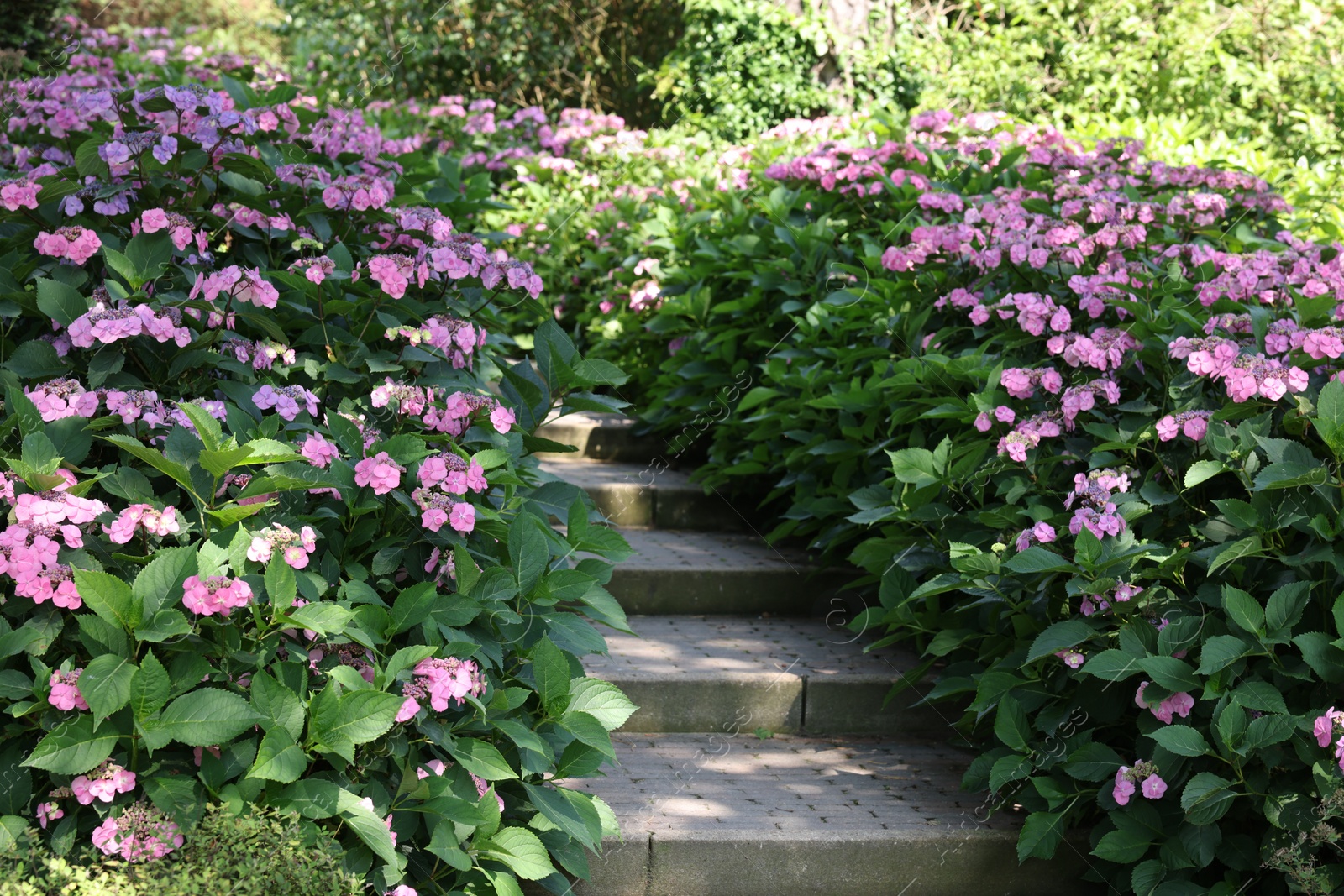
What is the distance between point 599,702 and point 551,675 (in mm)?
136

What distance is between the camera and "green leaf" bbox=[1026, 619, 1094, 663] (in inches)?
97.0

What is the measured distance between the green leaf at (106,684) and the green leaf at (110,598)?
61 mm

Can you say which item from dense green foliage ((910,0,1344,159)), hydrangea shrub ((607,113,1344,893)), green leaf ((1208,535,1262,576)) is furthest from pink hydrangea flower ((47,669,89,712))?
dense green foliage ((910,0,1344,159))

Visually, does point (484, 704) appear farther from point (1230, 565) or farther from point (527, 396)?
point (1230, 565)

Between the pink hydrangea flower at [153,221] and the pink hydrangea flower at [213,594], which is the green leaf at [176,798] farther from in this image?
the pink hydrangea flower at [153,221]

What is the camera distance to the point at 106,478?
208 cm

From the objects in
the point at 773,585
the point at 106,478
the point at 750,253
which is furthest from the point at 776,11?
the point at 106,478

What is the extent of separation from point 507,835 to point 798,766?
120cm

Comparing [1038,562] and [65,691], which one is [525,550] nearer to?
[65,691]

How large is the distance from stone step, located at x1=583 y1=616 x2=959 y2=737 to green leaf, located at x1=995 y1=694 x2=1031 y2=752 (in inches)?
→ 24.4

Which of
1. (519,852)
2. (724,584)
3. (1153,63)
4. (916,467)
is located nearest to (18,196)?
Answer: (519,852)

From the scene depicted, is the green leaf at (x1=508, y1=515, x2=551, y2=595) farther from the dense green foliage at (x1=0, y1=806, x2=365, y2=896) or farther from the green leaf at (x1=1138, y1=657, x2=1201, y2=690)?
the green leaf at (x1=1138, y1=657, x2=1201, y2=690)

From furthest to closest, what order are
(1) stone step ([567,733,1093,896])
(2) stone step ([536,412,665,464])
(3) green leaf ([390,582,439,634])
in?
(2) stone step ([536,412,665,464]), (1) stone step ([567,733,1093,896]), (3) green leaf ([390,582,439,634])

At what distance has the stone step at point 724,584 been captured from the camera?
3.92 m
